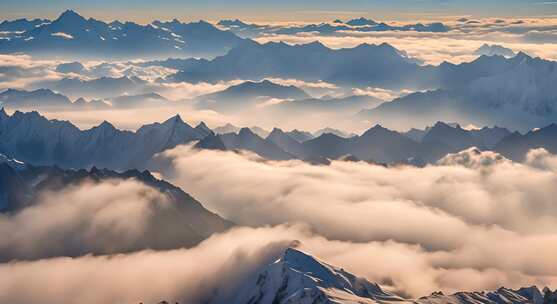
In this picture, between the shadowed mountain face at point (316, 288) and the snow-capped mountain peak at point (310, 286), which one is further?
the shadowed mountain face at point (316, 288)

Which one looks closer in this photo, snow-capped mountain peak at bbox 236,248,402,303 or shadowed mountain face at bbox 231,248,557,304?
snow-capped mountain peak at bbox 236,248,402,303

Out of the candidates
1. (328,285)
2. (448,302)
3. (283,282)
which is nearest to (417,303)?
(448,302)

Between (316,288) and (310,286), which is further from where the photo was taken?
(310,286)

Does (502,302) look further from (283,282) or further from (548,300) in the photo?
(283,282)

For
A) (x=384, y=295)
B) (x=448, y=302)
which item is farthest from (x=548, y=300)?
(x=384, y=295)

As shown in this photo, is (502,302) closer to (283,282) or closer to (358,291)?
(358,291)

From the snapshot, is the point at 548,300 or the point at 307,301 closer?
the point at 307,301

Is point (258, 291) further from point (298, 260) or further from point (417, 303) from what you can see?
point (417, 303)

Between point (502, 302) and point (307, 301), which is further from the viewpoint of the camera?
point (502, 302)

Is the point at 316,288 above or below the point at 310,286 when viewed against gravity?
above
